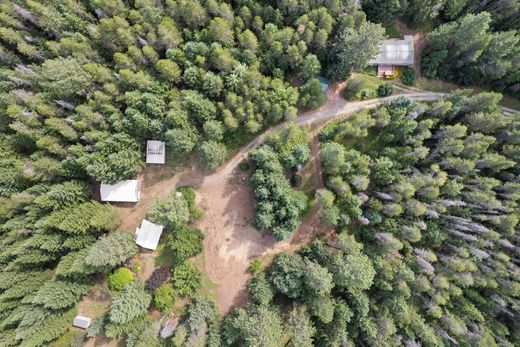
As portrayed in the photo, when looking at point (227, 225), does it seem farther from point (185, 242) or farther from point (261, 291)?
point (261, 291)

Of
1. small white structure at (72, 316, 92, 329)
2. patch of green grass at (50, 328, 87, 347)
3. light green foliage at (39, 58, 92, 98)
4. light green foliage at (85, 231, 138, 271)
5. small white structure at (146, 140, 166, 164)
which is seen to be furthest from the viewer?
small white structure at (146, 140, 166, 164)

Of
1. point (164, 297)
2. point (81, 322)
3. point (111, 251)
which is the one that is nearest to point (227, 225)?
point (164, 297)

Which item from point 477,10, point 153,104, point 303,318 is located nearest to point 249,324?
point 303,318

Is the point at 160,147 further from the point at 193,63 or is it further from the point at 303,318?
the point at 303,318

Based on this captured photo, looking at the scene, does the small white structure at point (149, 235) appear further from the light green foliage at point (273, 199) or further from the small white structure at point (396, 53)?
the small white structure at point (396, 53)

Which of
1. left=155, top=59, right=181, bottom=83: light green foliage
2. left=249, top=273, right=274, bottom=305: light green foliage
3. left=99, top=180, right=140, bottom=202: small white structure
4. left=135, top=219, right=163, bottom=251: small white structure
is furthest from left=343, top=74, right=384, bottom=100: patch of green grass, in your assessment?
left=99, top=180, right=140, bottom=202: small white structure

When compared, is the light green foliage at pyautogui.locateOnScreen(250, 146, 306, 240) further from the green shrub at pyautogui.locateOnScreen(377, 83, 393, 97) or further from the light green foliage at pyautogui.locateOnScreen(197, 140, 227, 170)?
the green shrub at pyautogui.locateOnScreen(377, 83, 393, 97)
